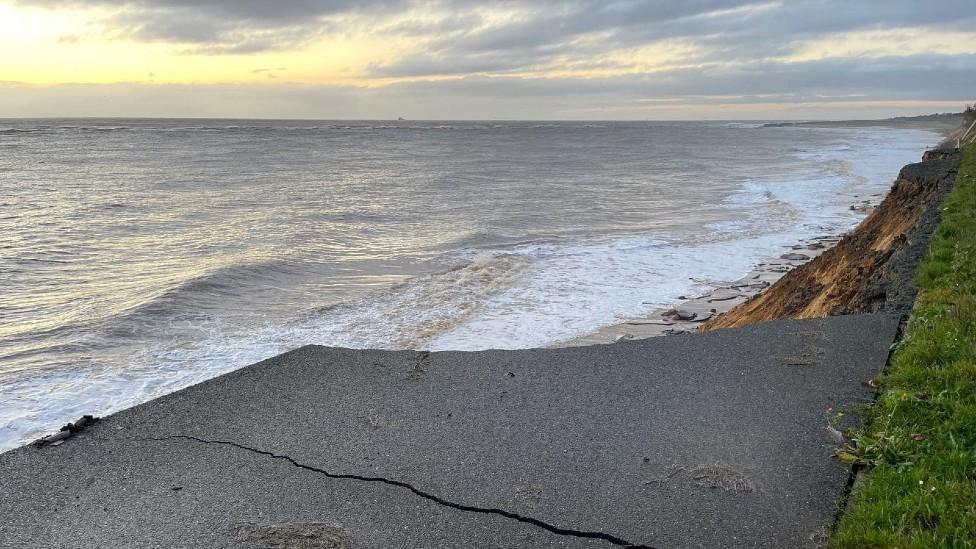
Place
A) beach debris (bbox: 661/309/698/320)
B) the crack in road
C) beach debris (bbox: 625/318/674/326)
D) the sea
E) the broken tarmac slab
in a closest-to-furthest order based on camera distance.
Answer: the crack in road, the broken tarmac slab, the sea, beach debris (bbox: 625/318/674/326), beach debris (bbox: 661/309/698/320)

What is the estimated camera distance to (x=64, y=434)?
5387 millimetres

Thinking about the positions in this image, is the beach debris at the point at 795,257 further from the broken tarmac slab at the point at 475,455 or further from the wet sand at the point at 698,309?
the broken tarmac slab at the point at 475,455

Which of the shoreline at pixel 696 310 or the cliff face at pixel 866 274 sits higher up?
the cliff face at pixel 866 274

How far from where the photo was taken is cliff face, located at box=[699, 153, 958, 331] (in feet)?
26.3

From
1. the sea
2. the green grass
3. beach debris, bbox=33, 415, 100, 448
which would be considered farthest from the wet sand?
beach debris, bbox=33, 415, 100, 448

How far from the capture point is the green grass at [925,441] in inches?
136

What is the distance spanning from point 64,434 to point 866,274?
877 cm

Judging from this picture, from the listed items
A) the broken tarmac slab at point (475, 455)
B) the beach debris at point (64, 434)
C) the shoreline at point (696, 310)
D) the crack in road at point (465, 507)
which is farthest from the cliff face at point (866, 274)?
the beach debris at point (64, 434)

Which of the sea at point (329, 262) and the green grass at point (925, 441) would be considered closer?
the green grass at point (925, 441)

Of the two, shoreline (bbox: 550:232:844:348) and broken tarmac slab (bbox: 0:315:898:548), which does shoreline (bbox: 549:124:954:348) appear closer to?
Answer: shoreline (bbox: 550:232:844:348)

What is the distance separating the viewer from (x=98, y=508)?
4.39 m

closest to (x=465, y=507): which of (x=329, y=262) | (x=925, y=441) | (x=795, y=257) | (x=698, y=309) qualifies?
(x=925, y=441)

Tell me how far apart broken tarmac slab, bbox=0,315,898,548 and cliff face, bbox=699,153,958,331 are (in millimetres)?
1328

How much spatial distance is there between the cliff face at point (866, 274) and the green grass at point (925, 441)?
1.00 metres
